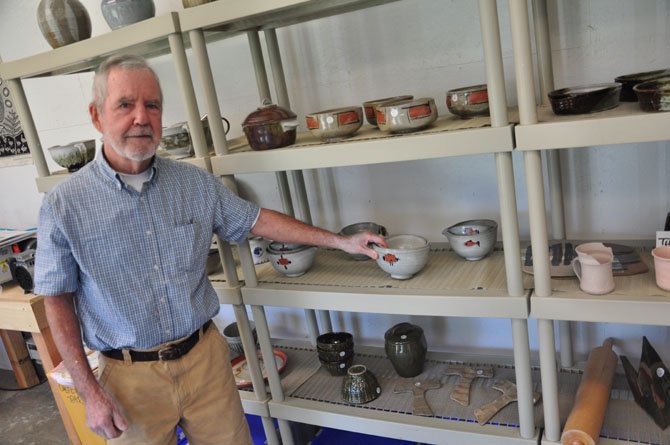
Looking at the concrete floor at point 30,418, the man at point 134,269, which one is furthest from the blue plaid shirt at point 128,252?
the concrete floor at point 30,418

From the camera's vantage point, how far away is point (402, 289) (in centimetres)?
159

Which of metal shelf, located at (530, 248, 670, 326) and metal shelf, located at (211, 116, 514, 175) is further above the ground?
metal shelf, located at (211, 116, 514, 175)

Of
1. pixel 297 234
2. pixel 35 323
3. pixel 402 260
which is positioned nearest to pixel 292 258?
pixel 297 234

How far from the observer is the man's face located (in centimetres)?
138

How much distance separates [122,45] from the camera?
1.64 m

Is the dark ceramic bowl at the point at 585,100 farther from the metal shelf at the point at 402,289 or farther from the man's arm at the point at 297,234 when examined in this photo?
the man's arm at the point at 297,234

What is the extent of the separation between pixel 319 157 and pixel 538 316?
69 centimetres

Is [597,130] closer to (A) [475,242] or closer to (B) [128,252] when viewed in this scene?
(A) [475,242]

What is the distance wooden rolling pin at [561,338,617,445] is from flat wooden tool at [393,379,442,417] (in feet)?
1.37

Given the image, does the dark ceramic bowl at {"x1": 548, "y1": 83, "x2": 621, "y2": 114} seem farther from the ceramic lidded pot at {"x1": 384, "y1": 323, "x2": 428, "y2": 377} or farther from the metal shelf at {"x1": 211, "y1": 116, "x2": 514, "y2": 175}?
the ceramic lidded pot at {"x1": 384, "y1": 323, "x2": 428, "y2": 377}

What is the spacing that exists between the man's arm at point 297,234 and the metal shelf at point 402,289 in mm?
131

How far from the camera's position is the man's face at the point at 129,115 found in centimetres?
138

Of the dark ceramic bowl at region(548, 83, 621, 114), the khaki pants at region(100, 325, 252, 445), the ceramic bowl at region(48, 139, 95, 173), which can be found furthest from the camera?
the ceramic bowl at region(48, 139, 95, 173)

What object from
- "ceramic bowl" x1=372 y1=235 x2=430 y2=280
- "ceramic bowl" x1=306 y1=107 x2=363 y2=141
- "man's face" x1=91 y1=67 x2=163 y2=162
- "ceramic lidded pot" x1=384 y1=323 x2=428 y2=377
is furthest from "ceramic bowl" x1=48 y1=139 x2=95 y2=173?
"ceramic lidded pot" x1=384 y1=323 x2=428 y2=377
